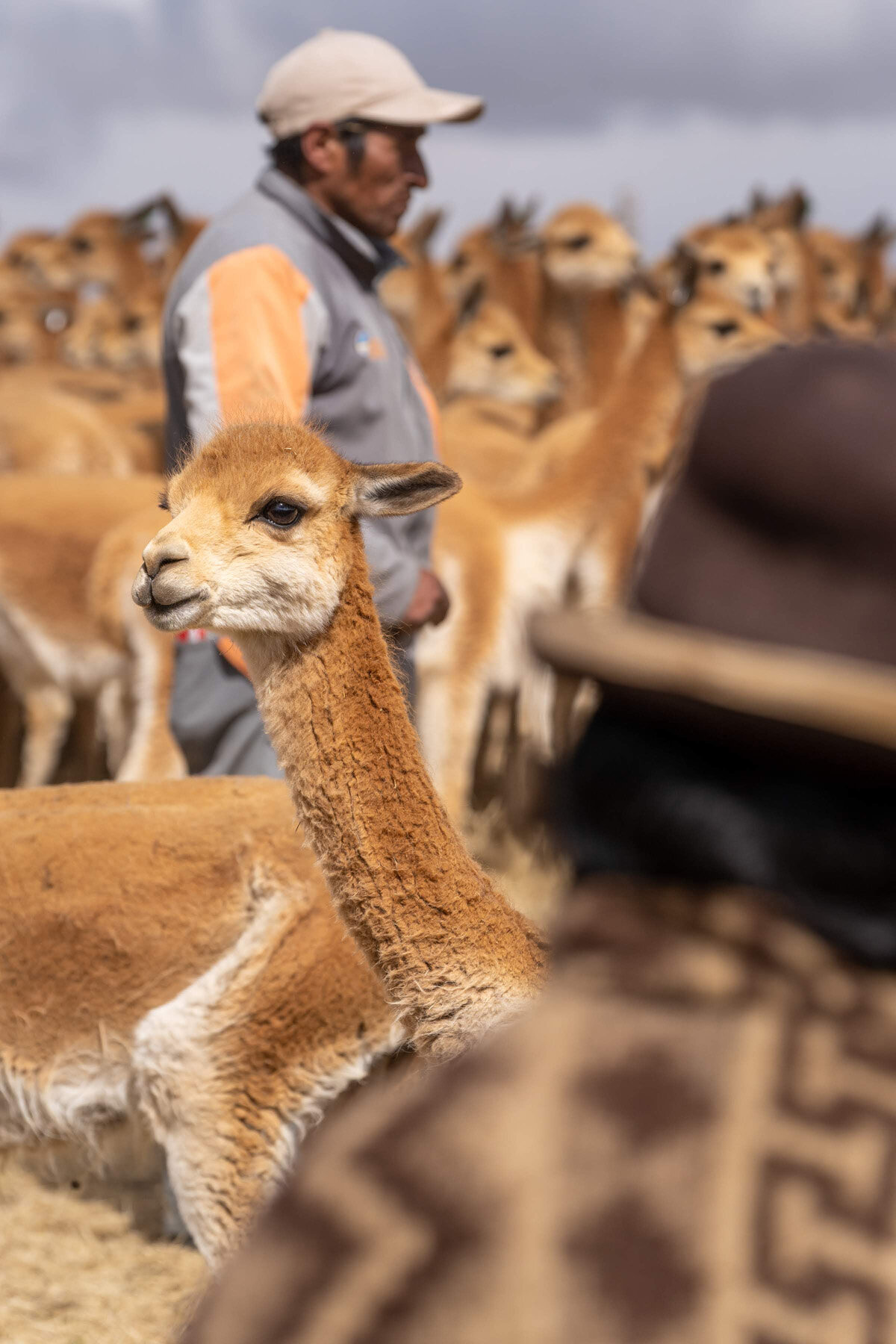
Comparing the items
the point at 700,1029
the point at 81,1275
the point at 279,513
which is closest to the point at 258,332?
the point at 279,513

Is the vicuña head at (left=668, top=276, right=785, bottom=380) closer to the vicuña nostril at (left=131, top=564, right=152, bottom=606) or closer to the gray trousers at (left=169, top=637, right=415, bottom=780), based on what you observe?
the gray trousers at (left=169, top=637, right=415, bottom=780)

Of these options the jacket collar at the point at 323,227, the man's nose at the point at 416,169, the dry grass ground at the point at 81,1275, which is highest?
the man's nose at the point at 416,169

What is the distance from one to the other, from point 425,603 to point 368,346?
1.63ft

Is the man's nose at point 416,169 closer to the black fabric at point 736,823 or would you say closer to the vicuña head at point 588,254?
the black fabric at point 736,823

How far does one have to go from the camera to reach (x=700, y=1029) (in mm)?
657

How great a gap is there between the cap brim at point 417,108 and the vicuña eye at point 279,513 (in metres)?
1.07

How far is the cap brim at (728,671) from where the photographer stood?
63 cm

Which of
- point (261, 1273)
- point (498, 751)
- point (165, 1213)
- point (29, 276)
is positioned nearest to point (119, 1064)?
point (165, 1213)

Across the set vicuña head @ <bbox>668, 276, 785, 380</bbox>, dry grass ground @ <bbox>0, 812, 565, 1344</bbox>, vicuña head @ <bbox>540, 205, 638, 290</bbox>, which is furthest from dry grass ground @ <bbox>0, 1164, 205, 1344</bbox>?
vicuña head @ <bbox>540, 205, 638, 290</bbox>

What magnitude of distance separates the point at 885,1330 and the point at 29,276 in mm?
11502

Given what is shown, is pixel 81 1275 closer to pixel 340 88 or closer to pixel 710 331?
pixel 340 88

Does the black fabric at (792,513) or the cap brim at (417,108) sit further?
the cap brim at (417,108)

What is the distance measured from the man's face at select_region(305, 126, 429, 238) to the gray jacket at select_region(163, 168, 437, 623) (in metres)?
0.05

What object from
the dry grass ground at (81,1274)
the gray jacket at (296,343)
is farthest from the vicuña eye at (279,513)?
the dry grass ground at (81,1274)
